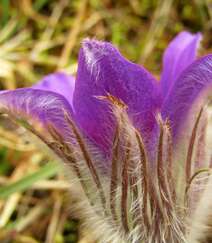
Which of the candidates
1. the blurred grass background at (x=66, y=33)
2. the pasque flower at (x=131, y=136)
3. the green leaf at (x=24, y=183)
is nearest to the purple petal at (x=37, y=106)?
the pasque flower at (x=131, y=136)

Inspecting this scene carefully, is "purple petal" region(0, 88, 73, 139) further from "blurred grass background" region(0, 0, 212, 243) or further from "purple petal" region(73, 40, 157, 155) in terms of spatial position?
"blurred grass background" region(0, 0, 212, 243)

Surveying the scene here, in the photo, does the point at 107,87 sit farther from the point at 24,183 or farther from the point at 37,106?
the point at 24,183

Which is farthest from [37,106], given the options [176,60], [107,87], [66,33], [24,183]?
[66,33]

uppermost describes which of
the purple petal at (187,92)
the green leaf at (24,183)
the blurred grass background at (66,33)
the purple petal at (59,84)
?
the blurred grass background at (66,33)

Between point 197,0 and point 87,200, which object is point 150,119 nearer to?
point 87,200

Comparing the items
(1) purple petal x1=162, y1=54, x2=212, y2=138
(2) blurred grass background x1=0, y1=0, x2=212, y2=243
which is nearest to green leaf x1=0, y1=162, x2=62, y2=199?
(2) blurred grass background x1=0, y1=0, x2=212, y2=243

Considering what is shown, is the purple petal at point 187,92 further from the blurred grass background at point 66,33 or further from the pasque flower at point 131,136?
the blurred grass background at point 66,33

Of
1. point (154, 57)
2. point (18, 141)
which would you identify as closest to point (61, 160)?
point (18, 141)

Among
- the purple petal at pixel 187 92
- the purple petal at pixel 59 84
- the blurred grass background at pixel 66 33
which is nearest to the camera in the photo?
the purple petal at pixel 187 92

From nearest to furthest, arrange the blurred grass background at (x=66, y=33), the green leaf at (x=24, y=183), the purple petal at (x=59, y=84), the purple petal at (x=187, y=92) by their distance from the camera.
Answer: the purple petal at (x=187, y=92)
the purple petal at (x=59, y=84)
the green leaf at (x=24, y=183)
the blurred grass background at (x=66, y=33)
